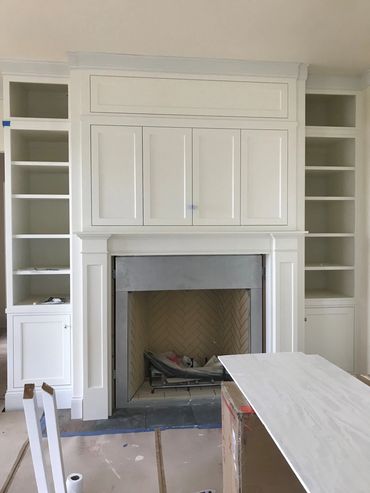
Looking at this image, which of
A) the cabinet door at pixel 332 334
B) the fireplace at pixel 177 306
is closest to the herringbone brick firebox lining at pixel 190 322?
the fireplace at pixel 177 306

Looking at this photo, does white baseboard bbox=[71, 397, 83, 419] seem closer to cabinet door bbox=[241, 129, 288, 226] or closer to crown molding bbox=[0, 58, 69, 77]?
cabinet door bbox=[241, 129, 288, 226]

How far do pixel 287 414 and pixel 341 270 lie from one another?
2358 mm

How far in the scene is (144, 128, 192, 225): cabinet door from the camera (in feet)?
9.53

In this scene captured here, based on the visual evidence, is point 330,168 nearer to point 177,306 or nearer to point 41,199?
point 177,306

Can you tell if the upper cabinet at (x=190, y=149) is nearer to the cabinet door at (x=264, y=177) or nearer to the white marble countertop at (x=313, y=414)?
the cabinet door at (x=264, y=177)

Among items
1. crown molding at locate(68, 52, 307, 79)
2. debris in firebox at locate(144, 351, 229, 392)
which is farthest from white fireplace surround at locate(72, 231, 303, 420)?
crown molding at locate(68, 52, 307, 79)

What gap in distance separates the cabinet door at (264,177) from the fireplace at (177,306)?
0.33m

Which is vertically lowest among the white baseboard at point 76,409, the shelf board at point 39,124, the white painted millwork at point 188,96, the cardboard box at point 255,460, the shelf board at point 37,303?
the white baseboard at point 76,409

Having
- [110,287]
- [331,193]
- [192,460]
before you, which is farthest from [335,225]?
[192,460]

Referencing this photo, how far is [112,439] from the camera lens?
2.62 m

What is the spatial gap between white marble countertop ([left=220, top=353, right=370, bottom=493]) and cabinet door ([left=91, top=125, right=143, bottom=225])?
4.38ft

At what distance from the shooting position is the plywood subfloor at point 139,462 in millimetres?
2150

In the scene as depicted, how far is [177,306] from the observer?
371 cm

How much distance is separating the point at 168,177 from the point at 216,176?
0.35 metres
